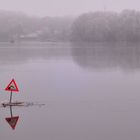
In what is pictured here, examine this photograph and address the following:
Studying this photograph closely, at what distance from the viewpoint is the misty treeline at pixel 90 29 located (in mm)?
74812

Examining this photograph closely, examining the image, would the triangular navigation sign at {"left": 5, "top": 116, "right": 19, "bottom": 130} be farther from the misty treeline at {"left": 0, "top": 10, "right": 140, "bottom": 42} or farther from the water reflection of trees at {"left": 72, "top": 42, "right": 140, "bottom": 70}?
the misty treeline at {"left": 0, "top": 10, "right": 140, "bottom": 42}

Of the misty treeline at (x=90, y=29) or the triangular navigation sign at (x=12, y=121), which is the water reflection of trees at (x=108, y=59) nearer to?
the triangular navigation sign at (x=12, y=121)

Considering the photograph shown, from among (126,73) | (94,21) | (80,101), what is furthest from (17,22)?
(80,101)

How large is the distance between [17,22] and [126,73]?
103493 millimetres

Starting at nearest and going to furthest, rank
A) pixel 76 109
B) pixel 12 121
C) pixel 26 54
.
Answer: pixel 12 121, pixel 76 109, pixel 26 54

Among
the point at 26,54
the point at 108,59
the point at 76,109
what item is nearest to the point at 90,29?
the point at 26,54

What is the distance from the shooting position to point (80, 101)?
1496 cm

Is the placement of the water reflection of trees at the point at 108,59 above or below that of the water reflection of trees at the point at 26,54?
below

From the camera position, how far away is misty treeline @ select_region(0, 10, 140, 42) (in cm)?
7481

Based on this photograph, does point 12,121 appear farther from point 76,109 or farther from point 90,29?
point 90,29

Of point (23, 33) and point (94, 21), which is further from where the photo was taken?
point (23, 33)

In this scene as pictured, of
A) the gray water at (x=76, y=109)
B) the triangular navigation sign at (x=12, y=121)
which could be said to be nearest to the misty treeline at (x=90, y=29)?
the gray water at (x=76, y=109)

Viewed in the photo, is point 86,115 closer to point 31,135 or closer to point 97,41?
point 31,135

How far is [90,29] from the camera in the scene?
3150 inches
